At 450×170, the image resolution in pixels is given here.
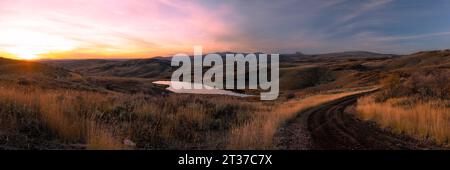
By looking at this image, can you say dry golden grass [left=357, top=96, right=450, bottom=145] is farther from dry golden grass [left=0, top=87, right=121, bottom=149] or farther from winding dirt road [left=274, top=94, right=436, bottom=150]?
dry golden grass [left=0, top=87, right=121, bottom=149]

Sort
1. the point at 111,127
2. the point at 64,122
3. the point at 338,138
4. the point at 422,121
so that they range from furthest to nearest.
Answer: the point at 422,121 < the point at 338,138 < the point at 111,127 < the point at 64,122

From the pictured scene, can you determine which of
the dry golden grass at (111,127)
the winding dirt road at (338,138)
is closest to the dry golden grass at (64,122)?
the dry golden grass at (111,127)

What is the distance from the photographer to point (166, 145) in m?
9.77

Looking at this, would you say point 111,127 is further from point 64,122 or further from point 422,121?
point 422,121

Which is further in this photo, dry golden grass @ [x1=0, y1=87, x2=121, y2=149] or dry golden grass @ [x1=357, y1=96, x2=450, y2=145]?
dry golden grass @ [x1=357, y1=96, x2=450, y2=145]

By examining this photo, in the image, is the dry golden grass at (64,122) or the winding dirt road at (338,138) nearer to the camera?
the dry golden grass at (64,122)

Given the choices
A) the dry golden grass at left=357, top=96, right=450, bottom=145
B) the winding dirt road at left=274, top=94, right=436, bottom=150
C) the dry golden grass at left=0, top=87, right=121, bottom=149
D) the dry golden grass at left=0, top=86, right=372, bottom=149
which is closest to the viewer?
the dry golden grass at left=0, top=87, right=121, bottom=149

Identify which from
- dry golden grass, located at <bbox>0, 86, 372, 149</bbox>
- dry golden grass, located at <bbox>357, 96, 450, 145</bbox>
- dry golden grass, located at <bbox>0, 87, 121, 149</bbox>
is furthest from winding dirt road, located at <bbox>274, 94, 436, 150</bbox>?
dry golden grass, located at <bbox>0, 87, 121, 149</bbox>

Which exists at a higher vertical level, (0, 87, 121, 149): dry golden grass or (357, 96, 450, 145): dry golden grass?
(0, 87, 121, 149): dry golden grass

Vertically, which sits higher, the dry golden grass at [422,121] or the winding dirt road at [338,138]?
the dry golden grass at [422,121]

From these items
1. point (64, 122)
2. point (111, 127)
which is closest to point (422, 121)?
point (111, 127)

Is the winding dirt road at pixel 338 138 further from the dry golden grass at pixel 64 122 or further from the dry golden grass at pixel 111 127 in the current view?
the dry golden grass at pixel 64 122

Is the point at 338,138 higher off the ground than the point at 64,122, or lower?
lower

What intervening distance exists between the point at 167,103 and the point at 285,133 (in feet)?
18.7
